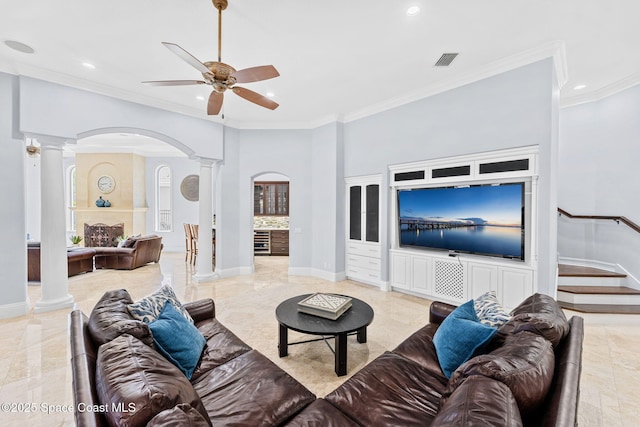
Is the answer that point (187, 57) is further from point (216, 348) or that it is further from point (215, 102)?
point (216, 348)

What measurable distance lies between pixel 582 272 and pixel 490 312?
12.1 feet

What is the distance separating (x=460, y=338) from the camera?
1.81m

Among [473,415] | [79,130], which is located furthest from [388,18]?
[79,130]

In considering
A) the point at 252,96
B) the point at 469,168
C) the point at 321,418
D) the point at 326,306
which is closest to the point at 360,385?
the point at 321,418

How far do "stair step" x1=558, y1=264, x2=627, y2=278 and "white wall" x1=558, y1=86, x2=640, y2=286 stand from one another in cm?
22

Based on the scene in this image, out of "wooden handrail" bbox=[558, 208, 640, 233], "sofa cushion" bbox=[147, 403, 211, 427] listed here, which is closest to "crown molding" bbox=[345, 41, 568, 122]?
"wooden handrail" bbox=[558, 208, 640, 233]

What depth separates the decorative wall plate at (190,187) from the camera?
960 centimetres

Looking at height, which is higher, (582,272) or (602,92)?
(602,92)

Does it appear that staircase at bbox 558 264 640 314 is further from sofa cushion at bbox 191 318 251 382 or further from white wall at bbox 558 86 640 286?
sofa cushion at bbox 191 318 251 382

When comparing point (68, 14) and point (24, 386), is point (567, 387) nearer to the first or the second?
point (24, 386)

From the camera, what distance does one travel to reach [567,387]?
3.76 feet

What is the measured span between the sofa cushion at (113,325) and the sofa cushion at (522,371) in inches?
65.0

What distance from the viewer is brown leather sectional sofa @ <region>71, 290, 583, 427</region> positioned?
1.00 meters

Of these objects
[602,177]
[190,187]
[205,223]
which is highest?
[190,187]
